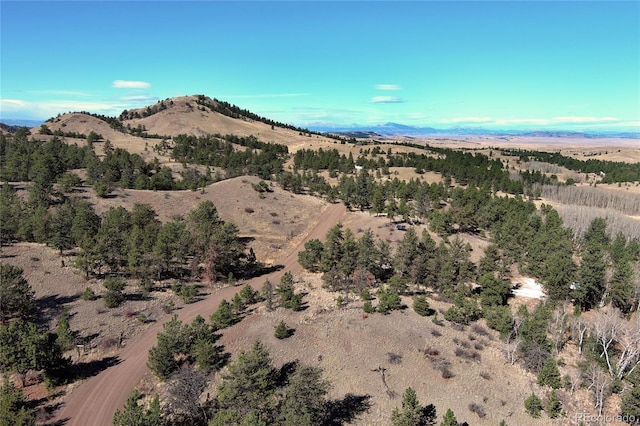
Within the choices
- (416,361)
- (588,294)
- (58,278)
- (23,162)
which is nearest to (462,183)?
(588,294)

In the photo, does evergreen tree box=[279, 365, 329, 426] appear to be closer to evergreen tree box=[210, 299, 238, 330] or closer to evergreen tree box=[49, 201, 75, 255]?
evergreen tree box=[210, 299, 238, 330]

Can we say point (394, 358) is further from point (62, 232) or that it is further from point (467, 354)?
point (62, 232)

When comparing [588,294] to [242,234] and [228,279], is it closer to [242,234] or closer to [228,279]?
[228,279]

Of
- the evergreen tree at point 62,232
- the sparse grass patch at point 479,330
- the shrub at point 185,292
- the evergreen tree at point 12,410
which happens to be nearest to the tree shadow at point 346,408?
the sparse grass patch at point 479,330

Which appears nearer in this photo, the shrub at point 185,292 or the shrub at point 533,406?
the shrub at point 533,406

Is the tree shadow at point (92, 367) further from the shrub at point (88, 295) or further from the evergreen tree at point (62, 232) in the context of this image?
the evergreen tree at point (62, 232)

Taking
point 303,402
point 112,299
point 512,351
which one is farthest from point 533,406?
point 112,299
